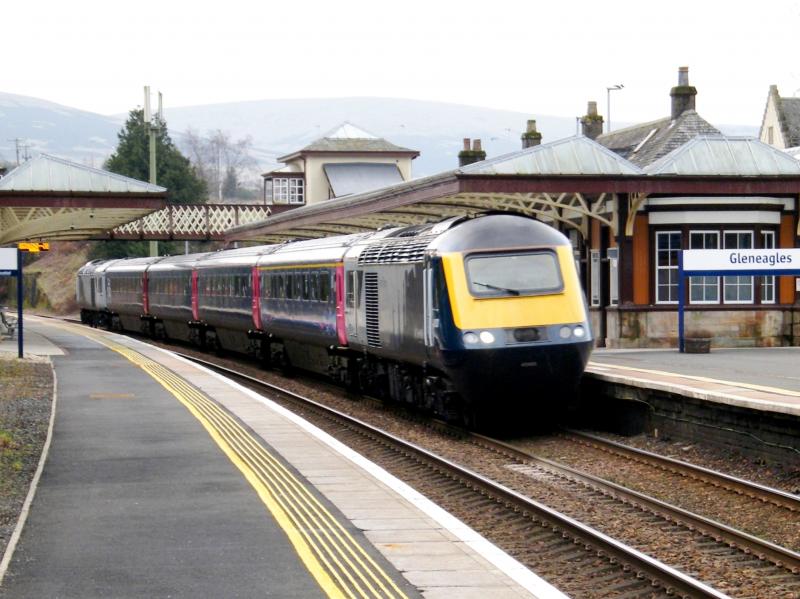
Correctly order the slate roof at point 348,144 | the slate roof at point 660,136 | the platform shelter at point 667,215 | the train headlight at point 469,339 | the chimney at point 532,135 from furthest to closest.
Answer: the slate roof at point 348,144, the chimney at point 532,135, the slate roof at point 660,136, the platform shelter at point 667,215, the train headlight at point 469,339

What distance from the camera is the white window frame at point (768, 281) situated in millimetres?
31938

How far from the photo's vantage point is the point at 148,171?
286ft

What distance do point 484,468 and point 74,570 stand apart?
24.7 feet

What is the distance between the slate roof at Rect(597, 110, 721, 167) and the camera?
35.5m

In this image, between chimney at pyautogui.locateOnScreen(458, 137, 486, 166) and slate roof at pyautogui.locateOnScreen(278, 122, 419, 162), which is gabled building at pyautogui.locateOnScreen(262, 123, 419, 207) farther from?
chimney at pyautogui.locateOnScreen(458, 137, 486, 166)

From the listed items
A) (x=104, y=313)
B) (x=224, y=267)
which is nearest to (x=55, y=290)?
(x=104, y=313)

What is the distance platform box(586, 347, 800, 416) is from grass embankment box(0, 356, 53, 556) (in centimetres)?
832

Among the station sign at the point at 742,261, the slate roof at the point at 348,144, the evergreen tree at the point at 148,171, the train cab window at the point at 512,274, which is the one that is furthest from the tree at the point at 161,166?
the train cab window at the point at 512,274

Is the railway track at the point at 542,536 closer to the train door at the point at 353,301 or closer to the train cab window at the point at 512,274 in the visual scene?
the train cab window at the point at 512,274

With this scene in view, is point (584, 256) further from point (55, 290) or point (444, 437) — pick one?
point (55, 290)

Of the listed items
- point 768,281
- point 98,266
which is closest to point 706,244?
point 768,281

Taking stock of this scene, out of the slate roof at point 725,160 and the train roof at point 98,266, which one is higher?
the slate roof at point 725,160

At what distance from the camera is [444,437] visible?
18703mm

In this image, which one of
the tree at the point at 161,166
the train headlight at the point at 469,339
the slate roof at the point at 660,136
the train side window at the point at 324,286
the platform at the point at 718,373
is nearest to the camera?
the platform at the point at 718,373
